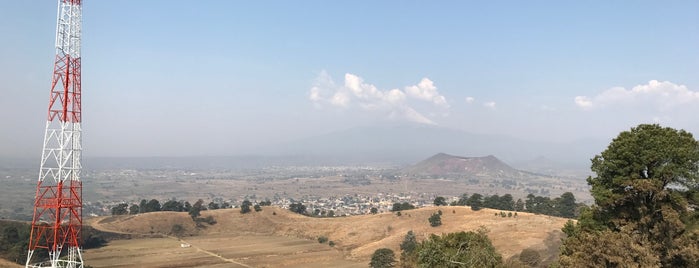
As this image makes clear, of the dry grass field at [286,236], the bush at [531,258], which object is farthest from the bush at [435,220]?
the bush at [531,258]

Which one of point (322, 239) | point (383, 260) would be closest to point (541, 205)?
point (322, 239)

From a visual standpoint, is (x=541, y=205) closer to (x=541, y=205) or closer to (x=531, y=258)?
(x=541, y=205)

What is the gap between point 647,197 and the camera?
2630 centimetres

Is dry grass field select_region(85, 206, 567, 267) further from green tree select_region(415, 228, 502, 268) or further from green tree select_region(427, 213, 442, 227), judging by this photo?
green tree select_region(415, 228, 502, 268)

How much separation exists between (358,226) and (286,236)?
15721 millimetres

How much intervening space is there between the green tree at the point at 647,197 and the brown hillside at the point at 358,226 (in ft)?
108

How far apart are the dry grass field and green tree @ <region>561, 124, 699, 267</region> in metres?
24.2

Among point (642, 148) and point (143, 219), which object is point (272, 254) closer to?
point (143, 219)

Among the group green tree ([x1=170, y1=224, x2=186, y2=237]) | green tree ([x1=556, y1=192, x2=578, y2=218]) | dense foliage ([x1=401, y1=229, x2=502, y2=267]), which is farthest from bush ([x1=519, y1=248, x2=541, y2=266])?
green tree ([x1=170, y1=224, x2=186, y2=237])

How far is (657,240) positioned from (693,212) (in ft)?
14.4

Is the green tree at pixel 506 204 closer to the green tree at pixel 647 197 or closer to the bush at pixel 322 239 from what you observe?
the bush at pixel 322 239

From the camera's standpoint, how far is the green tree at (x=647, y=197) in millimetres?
22906

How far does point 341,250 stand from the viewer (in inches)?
3145

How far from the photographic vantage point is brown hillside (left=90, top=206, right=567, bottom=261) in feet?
223
